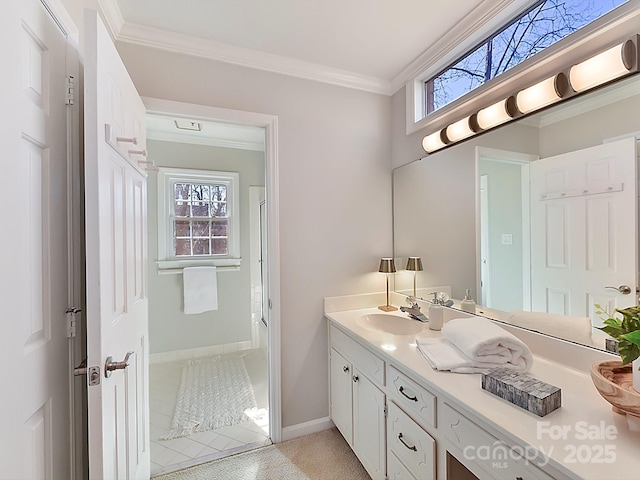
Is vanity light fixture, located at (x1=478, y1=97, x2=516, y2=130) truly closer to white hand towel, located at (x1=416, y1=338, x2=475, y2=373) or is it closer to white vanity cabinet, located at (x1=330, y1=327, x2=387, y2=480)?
white hand towel, located at (x1=416, y1=338, x2=475, y2=373)

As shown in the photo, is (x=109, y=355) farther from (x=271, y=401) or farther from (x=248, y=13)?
(x=248, y=13)

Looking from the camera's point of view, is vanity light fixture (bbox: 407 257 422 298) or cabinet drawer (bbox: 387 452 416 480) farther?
vanity light fixture (bbox: 407 257 422 298)

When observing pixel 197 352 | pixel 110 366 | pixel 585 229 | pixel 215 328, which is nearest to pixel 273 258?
pixel 110 366

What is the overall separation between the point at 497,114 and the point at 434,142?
0.43 m

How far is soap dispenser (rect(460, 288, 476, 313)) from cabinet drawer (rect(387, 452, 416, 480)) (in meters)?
0.83

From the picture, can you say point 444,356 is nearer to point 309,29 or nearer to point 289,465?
point 289,465

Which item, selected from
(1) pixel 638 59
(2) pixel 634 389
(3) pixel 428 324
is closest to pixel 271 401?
(3) pixel 428 324

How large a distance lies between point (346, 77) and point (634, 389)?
2135mm

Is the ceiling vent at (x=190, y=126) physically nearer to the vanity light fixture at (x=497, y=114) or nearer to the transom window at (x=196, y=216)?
the transom window at (x=196, y=216)

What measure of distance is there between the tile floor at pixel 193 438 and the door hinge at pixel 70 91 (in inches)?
77.1

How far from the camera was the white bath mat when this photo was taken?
2.15 metres

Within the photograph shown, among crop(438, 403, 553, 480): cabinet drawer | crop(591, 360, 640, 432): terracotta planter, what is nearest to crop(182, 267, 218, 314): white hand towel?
crop(438, 403, 553, 480): cabinet drawer

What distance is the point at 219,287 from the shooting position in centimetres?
342

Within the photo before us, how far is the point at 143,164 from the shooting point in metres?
1.50
